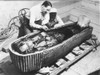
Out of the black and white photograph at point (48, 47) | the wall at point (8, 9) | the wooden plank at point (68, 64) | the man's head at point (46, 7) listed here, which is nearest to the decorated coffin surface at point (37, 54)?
the black and white photograph at point (48, 47)

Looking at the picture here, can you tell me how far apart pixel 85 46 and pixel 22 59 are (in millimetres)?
1962

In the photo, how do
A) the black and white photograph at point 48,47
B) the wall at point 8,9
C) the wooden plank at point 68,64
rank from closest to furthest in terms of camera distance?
the black and white photograph at point 48,47, the wooden plank at point 68,64, the wall at point 8,9

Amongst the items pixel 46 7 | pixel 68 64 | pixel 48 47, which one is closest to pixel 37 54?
pixel 48 47

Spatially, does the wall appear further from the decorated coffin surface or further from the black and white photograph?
the decorated coffin surface

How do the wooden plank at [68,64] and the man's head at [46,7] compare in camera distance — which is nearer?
the wooden plank at [68,64]

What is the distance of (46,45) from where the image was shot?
12.5 feet

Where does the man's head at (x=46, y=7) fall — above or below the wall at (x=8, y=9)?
above

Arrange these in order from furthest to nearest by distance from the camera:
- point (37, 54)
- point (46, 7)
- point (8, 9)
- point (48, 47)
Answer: point (8, 9)
point (46, 7)
point (48, 47)
point (37, 54)

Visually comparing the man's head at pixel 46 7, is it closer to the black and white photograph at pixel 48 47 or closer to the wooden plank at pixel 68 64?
the black and white photograph at pixel 48 47

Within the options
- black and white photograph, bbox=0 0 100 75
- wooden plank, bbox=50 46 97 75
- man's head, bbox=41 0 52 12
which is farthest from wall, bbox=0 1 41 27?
wooden plank, bbox=50 46 97 75

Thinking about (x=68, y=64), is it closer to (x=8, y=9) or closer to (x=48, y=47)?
(x=48, y=47)

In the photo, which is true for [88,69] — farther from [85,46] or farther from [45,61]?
[45,61]

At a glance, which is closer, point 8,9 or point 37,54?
point 37,54

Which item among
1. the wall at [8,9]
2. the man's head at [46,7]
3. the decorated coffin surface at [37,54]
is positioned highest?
the man's head at [46,7]
